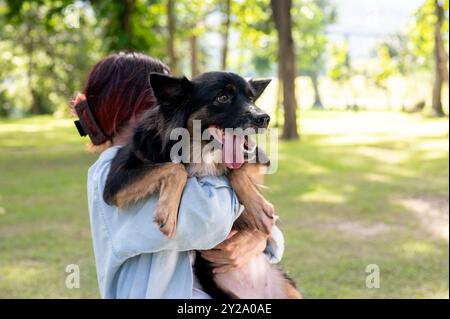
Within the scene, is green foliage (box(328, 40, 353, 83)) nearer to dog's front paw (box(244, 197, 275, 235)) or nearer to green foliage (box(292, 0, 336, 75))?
green foliage (box(292, 0, 336, 75))

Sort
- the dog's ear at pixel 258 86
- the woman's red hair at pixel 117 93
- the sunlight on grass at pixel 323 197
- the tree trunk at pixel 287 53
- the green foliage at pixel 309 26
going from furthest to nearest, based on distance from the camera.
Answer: the green foliage at pixel 309 26, the tree trunk at pixel 287 53, the sunlight on grass at pixel 323 197, the dog's ear at pixel 258 86, the woman's red hair at pixel 117 93

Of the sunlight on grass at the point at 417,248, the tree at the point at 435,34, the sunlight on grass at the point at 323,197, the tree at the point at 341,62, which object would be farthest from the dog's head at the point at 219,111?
the tree at the point at 341,62

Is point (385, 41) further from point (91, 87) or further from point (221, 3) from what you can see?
point (91, 87)

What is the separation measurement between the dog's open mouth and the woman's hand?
32cm

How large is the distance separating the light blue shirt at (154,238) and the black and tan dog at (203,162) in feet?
0.39

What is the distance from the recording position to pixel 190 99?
2846mm

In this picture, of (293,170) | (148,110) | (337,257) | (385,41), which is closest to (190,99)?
(148,110)

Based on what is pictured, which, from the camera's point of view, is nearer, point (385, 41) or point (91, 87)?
point (91, 87)

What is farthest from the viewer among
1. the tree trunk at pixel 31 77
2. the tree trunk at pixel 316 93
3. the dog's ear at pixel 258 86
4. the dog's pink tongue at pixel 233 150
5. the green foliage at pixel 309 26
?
the tree trunk at pixel 316 93

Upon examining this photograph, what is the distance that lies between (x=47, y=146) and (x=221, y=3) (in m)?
10.7

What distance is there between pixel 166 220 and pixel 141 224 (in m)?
0.12

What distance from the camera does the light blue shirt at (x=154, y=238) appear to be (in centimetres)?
236

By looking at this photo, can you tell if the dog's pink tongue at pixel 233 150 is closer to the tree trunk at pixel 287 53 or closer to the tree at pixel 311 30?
the tree trunk at pixel 287 53
